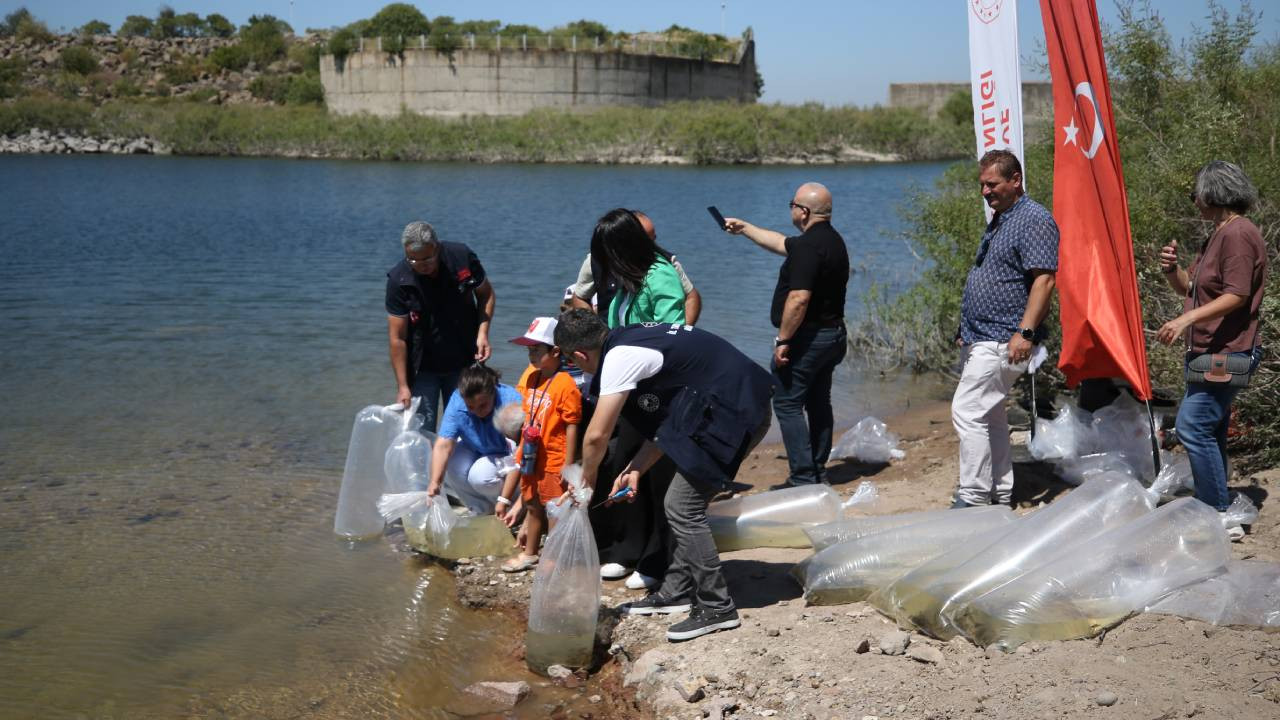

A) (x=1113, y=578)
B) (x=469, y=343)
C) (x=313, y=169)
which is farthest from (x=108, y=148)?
(x=1113, y=578)

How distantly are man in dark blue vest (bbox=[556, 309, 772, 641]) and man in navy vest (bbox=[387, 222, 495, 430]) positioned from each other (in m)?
2.13

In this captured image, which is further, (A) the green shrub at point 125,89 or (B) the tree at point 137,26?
(B) the tree at point 137,26

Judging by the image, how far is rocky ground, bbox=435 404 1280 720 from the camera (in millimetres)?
3580

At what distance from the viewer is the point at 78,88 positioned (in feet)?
238

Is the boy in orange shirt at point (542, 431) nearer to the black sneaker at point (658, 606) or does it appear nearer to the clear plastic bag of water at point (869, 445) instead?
the black sneaker at point (658, 606)

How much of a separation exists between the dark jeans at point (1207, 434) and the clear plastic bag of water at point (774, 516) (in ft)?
5.42

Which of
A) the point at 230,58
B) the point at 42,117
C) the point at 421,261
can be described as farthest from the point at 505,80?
the point at 421,261

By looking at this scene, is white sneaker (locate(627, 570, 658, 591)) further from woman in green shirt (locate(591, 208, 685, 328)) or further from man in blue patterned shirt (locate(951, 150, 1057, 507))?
man in blue patterned shirt (locate(951, 150, 1057, 507))

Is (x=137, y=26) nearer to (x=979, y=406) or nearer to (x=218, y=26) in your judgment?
(x=218, y=26)

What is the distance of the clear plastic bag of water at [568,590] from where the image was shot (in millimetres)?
4523

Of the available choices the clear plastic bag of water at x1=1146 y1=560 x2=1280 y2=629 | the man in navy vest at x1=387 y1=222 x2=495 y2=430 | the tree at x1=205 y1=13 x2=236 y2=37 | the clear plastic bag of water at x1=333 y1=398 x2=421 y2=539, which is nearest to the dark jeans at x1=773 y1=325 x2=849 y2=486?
the man in navy vest at x1=387 y1=222 x2=495 y2=430

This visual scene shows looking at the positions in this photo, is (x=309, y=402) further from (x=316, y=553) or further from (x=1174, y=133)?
(x=1174, y=133)

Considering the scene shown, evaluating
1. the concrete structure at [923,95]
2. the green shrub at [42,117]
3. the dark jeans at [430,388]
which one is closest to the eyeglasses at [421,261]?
the dark jeans at [430,388]

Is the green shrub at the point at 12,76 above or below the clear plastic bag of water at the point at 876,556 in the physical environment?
above
